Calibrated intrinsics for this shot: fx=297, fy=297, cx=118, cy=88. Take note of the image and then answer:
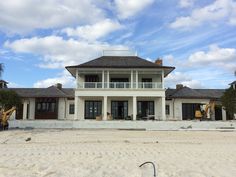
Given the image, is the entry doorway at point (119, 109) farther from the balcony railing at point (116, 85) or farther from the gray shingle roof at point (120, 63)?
the gray shingle roof at point (120, 63)

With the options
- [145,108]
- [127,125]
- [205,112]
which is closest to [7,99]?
[127,125]

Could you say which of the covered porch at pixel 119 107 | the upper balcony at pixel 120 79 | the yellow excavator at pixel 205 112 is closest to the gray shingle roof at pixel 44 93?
the covered porch at pixel 119 107

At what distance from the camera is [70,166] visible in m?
8.20

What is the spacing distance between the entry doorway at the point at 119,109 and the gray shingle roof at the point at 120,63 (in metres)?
4.40

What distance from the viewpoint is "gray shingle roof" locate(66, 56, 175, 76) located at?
30.9 m

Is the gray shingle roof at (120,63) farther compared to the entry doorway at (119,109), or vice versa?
the entry doorway at (119,109)

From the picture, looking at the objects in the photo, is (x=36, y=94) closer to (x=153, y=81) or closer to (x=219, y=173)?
(x=153, y=81)

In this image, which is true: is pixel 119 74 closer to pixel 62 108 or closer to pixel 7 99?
pixel 62 108

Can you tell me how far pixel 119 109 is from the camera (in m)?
33.0

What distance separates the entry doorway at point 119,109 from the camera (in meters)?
32.8

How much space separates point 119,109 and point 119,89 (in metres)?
3.26

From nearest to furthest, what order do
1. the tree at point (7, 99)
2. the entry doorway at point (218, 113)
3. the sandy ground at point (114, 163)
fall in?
the sandy ground at point (114, 163) → the tree at point (7, 99) → the entry doorway at point (218, 113)

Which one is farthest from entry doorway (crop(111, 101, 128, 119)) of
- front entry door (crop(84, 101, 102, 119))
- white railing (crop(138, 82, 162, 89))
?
white railing (crop(138, 82, 162, 89))

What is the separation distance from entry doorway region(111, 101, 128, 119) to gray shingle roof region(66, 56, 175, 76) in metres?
4.40
